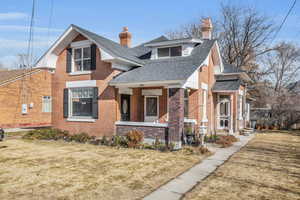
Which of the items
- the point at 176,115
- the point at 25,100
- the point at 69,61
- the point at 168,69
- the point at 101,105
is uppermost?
the point at 69,61

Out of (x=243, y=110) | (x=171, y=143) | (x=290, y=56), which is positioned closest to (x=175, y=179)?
(x=171, y=143)

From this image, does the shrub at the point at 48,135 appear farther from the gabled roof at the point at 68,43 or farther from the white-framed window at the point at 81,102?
the gabled roof at the point at 68,43

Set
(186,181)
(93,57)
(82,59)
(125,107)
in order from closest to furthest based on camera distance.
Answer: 1. (186,181)
2. (93,57)
3. (125,107)
4. (82,59)

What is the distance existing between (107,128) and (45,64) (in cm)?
631

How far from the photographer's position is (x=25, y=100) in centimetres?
2141

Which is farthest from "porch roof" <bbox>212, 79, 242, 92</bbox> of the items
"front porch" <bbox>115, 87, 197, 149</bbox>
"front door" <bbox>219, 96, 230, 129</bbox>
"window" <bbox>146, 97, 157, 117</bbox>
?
"window" <bbox>146, 97, 157, 117</bbox>

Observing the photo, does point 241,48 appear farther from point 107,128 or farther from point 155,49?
point 107,128

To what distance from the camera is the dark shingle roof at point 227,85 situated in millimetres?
15762

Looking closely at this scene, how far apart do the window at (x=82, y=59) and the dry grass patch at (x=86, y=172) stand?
5865 millimetres

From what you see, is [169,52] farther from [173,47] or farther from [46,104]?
[46,104]

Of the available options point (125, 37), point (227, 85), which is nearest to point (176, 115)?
point (227, 85)

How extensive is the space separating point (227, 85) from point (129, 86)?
7.85 metres

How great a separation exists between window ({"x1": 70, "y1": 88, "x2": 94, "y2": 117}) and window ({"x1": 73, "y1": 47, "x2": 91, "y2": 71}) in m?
1.41

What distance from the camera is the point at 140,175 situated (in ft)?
21.5
